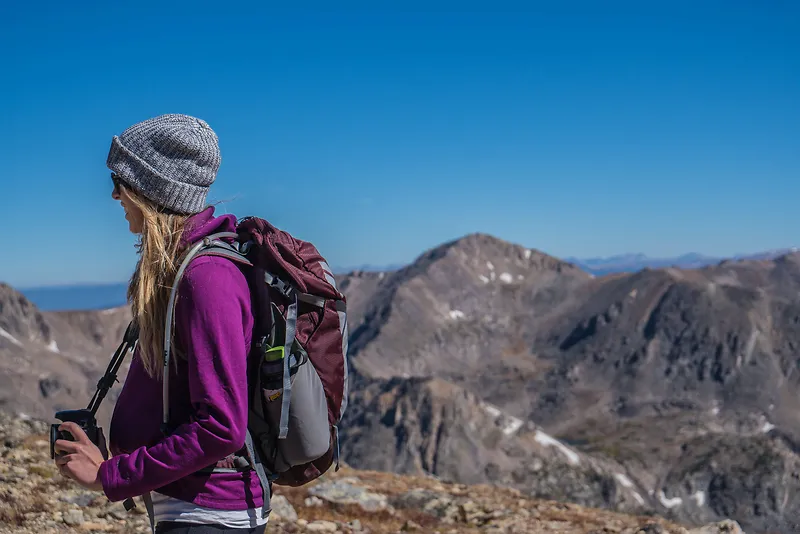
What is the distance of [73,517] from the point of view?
35.5 ft

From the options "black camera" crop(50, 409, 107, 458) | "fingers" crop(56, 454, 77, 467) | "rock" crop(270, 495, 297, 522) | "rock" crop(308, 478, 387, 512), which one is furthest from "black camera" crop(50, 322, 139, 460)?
"rock" crop(308, 478, 387, 512)

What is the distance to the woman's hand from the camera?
3.96 m

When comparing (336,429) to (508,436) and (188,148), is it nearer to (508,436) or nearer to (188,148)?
(188,148)

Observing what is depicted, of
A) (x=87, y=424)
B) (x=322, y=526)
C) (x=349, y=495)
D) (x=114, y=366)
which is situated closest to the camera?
(x=87, y=424)

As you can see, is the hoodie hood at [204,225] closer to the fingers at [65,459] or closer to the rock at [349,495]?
the fingers at [65,459]

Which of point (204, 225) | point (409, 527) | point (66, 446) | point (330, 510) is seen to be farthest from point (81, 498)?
point (204, 225)

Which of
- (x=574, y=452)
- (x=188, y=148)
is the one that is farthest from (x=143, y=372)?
(x=574, y=452)

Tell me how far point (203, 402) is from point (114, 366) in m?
0.97

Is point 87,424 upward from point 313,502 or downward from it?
upward

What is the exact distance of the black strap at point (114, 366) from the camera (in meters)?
4.24

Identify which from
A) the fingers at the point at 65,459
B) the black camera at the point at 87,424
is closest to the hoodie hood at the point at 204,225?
the black camera at the point at 87,424

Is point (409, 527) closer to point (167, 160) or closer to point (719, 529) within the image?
point (719, 529)

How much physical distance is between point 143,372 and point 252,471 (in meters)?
0.84

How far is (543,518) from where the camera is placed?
16.0 meters
